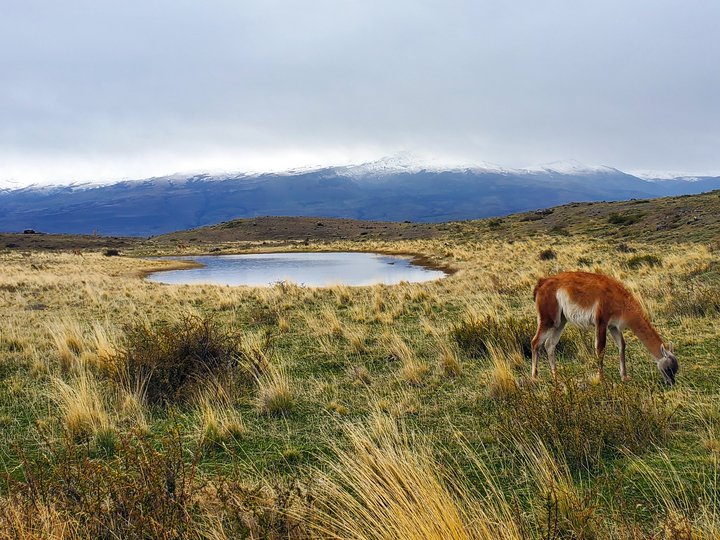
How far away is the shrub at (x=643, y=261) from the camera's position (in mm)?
18094

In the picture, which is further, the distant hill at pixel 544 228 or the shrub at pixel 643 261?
the distant hill at pixel 544 228

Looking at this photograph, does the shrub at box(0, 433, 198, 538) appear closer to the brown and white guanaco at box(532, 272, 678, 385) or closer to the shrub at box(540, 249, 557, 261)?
the brown and white guanaco at box(532, 272, 678, 385)

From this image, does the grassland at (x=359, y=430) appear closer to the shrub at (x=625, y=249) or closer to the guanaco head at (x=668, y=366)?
the guanaco head at (x=668, y=366)

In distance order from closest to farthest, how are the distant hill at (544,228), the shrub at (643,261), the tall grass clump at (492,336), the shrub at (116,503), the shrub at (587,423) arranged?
the shrub at (116,503)
the shrub at (587,423)
the tall grass clump at (492,336)
the shrub at (643,261)
the distant hill at (544,228)

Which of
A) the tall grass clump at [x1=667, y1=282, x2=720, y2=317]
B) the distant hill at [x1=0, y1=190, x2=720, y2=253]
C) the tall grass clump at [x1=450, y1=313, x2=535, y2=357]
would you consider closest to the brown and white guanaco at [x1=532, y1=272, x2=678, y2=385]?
the tall grass clump at [x1=450, y1=313, x2=535, y2=357]

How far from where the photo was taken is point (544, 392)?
5.23m

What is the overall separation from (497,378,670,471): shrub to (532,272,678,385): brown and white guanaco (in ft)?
3.45

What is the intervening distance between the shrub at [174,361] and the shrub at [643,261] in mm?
17107

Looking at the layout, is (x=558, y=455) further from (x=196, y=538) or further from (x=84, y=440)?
(x=84, y=440)

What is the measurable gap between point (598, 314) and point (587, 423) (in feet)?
6.46

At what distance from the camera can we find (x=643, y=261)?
18703 mm

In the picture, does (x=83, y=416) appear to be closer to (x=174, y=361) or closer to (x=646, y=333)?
(x=174, y=361)

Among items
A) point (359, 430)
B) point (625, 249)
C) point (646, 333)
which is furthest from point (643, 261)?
point (359, 430)

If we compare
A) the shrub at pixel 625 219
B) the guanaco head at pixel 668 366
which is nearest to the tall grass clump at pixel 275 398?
the guanaco head at pixel 668 366
